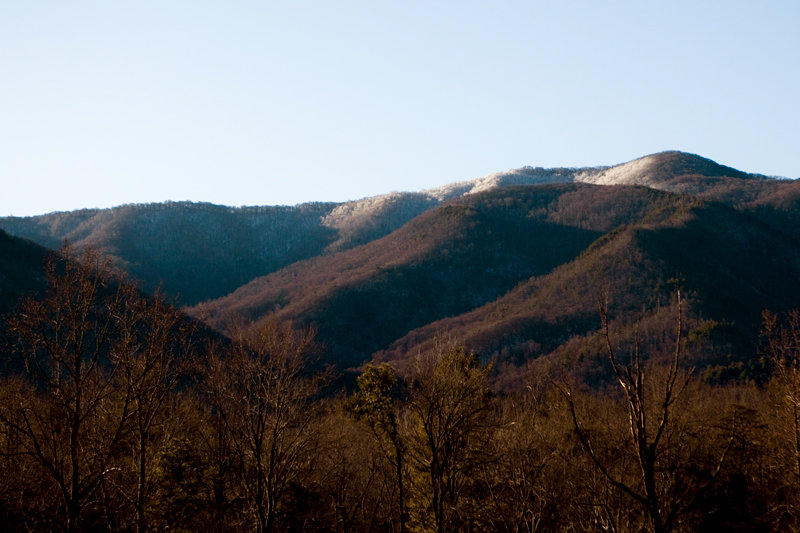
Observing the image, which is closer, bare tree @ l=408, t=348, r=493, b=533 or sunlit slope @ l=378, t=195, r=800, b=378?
bare tree @ l=408, t=348, r=493, b=533

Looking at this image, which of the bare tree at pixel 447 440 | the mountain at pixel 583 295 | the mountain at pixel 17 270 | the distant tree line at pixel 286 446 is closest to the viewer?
the distant tree line at pixel 286 446

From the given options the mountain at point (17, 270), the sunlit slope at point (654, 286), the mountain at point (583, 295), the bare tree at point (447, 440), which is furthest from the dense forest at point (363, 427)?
the mountain at point (583, 295)

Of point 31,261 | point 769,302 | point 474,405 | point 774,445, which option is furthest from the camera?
point 769,302

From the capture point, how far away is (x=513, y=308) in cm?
17038

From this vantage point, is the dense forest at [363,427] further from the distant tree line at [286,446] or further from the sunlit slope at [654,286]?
the sunlit slope at [654,286]

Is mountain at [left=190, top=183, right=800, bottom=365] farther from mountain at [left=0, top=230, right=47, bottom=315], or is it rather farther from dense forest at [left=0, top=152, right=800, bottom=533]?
mountain at [left=0, top=230, right=47, bottom=315]

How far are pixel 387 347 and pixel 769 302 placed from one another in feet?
313

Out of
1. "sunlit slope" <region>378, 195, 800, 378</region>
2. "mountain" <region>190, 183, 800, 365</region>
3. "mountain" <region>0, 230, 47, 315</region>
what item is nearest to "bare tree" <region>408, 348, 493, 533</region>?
"mountain" <region>0, 230, 47, 315</region>

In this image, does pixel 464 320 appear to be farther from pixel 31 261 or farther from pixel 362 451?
pixel 362 451

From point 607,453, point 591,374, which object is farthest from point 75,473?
point 591,374

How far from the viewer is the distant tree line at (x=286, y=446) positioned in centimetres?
1752

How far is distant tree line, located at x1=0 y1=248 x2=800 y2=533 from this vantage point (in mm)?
17516

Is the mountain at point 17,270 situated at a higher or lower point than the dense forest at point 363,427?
higher

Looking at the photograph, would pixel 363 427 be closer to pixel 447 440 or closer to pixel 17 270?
pixel 447 440
